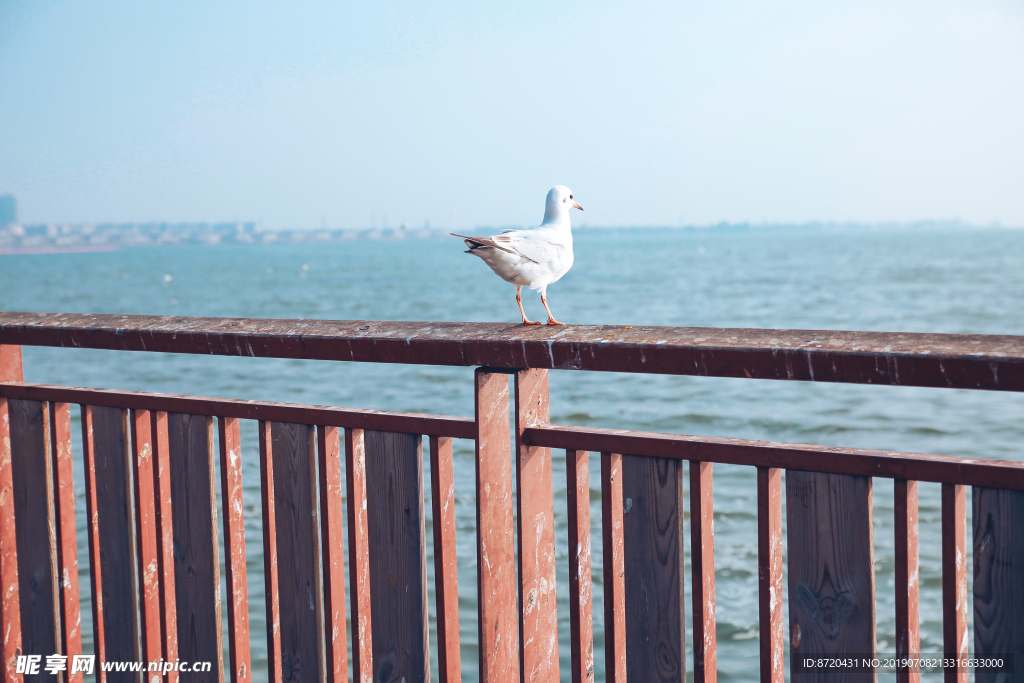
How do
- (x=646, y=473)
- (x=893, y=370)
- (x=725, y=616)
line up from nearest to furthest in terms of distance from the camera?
(x=893, y=370), (x=646, y=473), (x=725, y=616)

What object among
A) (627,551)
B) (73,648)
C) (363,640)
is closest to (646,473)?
(627,551)

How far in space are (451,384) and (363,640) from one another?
38.8ft

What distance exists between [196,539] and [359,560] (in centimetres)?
41

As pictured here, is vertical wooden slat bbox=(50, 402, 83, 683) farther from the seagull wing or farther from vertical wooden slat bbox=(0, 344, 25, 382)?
the seagull wing

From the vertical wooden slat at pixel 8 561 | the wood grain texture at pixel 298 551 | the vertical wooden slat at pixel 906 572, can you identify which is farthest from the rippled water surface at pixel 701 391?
the vertical wooden slat at pixel 906 572

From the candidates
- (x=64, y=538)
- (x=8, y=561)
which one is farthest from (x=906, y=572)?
(x=8, y=561)

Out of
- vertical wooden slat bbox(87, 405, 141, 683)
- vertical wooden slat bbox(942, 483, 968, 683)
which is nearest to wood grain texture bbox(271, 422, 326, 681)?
A: vertical wooden slat bbox(87, 405, 141, 683)

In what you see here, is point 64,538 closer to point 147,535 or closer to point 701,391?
point 147,535

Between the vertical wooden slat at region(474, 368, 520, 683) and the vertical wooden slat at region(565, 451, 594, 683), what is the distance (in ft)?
0.38

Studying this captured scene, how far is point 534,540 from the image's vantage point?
4.67 ft

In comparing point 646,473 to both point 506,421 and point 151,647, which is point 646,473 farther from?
point 151,647

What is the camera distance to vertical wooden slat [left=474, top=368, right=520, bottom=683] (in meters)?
1.41

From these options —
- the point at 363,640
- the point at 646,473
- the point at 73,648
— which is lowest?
the point at 73,648

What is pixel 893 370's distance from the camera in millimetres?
1020
